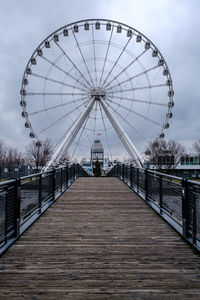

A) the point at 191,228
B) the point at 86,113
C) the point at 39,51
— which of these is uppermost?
the point at 39,51

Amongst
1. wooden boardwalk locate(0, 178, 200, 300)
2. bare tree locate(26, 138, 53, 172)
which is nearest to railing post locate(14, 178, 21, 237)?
wooden boardwalk locate(0, 178, 200, 300)

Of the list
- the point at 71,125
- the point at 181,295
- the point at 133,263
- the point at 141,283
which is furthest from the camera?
the point at 71,125

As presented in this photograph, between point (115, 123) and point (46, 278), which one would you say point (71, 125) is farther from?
point (46, 278)

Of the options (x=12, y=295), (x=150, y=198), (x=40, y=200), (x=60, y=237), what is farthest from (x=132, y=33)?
(x=12, y=295)

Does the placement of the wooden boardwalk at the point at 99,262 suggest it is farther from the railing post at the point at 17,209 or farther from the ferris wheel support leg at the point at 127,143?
the ferris wheel support leg at the point at 127,143

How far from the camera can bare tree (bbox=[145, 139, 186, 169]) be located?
1672 inches

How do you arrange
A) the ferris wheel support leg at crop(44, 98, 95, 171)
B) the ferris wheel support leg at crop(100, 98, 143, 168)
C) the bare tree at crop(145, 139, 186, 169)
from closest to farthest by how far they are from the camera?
the ferris wheel support leg at crop(44, 98, 95, 171) < the ferris wheel support leg at crop(100, 98, 143, 168) < the bare tree at crop(145, 139, 186, 169)

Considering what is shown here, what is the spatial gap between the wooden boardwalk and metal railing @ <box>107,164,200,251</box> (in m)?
0.23

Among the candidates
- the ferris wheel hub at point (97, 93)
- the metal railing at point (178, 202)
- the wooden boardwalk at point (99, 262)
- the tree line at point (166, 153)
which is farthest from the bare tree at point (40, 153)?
the wooden boardwalk at point (99, 262)

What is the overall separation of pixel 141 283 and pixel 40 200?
3986 mm

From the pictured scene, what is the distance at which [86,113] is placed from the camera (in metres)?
21.2

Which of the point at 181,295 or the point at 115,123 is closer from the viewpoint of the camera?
the point at 181,295

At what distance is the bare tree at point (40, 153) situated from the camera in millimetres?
48463

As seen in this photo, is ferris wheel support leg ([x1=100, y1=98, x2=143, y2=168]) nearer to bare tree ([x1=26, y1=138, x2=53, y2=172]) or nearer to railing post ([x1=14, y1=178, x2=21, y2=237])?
railing post ([x1=14, y1=178, x2=21, y2=237])
